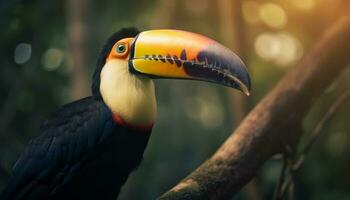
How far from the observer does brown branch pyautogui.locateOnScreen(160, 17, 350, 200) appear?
2049mm

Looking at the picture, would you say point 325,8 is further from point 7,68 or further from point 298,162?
point 7,68

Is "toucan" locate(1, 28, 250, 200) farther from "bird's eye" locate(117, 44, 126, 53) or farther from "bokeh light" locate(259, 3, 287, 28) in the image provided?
"bokeh light" locate(259, 3, 287, 28)

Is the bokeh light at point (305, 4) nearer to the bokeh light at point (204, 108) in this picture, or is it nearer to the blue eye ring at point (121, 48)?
the bokeh light at point (204, 108)

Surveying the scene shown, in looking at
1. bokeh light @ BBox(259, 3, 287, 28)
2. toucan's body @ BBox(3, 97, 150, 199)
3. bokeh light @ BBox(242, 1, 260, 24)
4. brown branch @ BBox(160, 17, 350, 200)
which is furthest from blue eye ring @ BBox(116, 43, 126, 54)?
bokeh light @ BBox(259, 3, 287, 28)

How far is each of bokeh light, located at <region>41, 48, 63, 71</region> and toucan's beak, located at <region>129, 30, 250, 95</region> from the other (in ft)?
7.68

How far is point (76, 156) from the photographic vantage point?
2014mm

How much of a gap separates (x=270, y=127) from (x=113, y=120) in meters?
0.55

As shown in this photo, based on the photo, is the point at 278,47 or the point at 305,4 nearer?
the point at 305,4

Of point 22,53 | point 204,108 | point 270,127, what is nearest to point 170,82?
point 204,108

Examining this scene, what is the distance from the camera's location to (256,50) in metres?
4.68

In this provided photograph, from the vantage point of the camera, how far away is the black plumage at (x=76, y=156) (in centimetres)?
202

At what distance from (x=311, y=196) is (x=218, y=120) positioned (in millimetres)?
848

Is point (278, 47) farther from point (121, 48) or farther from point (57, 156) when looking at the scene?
point (57, 156)

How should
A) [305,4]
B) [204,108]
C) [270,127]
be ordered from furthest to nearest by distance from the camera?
1. [204,108]
2. [305,4]
3. [270,127]
